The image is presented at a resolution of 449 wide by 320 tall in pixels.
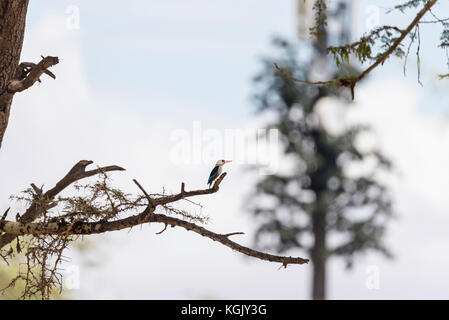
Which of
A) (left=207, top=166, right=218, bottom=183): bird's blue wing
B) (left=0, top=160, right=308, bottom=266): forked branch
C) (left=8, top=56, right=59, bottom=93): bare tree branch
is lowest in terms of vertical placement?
(left=0, top=160, right=308, bottom=266): forked branch

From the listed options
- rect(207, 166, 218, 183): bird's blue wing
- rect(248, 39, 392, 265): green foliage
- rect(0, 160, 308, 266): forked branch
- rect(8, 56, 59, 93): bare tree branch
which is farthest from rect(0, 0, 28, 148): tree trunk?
rect(248, 39, 392, 265): green foliage

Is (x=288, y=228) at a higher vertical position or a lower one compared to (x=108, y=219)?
higher

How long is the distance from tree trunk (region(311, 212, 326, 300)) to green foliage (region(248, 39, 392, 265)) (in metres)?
0.10

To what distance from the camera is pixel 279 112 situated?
15.5 m

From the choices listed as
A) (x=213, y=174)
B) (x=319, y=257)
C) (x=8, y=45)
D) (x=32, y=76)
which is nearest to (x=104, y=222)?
(x=213, y=174)

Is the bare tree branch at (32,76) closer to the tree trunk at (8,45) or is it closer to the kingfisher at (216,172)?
the tree trunk at (8,45)

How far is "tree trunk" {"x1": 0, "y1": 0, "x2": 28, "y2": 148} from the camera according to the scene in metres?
5.55

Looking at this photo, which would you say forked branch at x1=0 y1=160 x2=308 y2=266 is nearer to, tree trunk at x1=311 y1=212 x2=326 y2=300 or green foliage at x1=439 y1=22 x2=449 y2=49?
green foliage at x1=439 y1=22 x2=449 y2=49

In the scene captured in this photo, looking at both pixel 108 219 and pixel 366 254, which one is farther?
pixel 366 254

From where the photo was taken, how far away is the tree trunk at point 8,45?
219 inches
